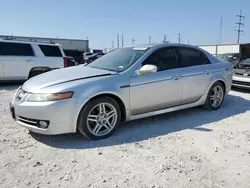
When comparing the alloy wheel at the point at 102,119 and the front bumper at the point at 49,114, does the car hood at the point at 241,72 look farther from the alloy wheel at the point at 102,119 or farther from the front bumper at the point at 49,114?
the front bumper at the point at 49,114

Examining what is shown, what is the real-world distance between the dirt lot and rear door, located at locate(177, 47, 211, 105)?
2.05 ft

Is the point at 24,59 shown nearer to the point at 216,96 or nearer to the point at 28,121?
the point at 28,121

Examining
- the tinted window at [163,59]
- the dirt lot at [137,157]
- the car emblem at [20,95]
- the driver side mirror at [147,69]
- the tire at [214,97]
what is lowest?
the dirt lot at [137,157]

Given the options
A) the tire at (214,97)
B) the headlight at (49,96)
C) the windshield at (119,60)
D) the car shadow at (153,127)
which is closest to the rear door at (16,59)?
the windshield at (119,60)

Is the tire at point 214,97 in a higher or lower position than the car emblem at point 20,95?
lower

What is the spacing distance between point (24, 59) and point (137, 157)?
736 cm

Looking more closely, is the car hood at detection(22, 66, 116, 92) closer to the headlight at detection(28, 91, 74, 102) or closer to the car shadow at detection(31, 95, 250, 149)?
the headlight at detection(28, 91, 74, 102)

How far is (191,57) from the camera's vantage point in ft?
16.4

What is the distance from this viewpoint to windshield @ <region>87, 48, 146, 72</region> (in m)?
4.18

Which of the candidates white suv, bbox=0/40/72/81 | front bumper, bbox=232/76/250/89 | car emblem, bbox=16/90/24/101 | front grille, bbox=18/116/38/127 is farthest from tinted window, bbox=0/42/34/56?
front bumper, bbox=232/76/250/89

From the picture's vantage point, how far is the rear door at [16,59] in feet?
28.7

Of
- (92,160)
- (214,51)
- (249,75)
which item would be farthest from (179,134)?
(214,51)

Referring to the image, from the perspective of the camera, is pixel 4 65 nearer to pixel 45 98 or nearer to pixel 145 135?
pixel 45 98

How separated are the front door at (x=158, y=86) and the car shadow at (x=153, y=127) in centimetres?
33
